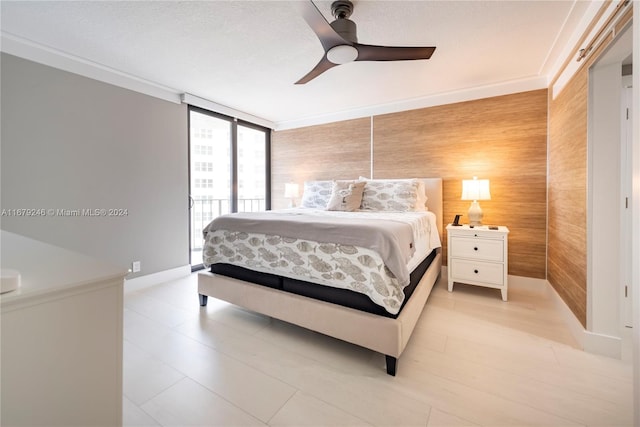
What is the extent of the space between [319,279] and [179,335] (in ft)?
3.78

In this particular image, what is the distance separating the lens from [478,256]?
2.64m

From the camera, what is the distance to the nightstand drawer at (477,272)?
255 centimetres

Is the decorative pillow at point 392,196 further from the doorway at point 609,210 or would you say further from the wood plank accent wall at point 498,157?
the doorway at point 609,210

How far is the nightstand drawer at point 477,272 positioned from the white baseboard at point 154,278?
127 inches

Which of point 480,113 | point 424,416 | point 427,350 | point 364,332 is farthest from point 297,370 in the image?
point 480,113

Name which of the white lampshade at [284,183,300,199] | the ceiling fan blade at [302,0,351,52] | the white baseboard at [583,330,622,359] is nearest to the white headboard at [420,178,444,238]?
the white baseboard at [583,330,622,359]

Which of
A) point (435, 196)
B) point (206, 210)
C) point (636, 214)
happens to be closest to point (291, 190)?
point (206, 210)

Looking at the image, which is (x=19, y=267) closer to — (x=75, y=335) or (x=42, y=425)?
(x=75, y=335)

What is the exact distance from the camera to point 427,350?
175cm

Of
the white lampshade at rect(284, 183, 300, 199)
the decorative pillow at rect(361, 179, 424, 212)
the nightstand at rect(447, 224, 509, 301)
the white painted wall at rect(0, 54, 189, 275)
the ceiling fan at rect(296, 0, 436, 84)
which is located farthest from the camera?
the white lampshade at rect(284, 183, 300, 199)

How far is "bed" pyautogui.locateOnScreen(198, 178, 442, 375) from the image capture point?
1.54 m

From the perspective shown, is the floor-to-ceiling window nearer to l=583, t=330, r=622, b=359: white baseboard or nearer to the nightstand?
the nightstand

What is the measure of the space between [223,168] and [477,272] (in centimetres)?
374

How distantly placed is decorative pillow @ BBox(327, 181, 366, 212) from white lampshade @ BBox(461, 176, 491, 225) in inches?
44.4
